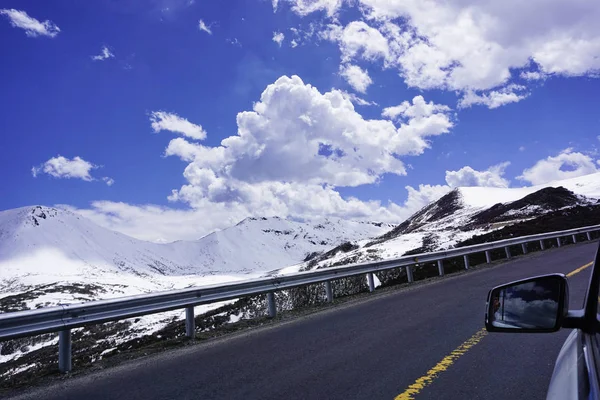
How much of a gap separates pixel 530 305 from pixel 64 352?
679 centimetres

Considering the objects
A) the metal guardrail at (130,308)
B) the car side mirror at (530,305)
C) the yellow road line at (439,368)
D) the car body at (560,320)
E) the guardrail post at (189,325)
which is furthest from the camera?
the guardrail post at (189,325)

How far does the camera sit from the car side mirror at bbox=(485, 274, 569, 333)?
1988 millimetres

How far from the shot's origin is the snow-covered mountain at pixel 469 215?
41.6m

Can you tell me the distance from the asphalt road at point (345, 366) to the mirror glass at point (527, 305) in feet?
7.51

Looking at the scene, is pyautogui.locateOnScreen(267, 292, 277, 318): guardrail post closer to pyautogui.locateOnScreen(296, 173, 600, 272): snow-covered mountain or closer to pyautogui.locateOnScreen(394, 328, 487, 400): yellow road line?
pyautogui.locateOnScreen(394, 328, 487, 400): yellow road line

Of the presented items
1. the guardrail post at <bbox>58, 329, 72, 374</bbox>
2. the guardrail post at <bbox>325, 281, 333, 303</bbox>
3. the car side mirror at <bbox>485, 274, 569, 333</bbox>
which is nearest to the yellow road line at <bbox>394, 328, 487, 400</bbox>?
the car side mirror at <bbox>485, 274, 569, 333</bbox>

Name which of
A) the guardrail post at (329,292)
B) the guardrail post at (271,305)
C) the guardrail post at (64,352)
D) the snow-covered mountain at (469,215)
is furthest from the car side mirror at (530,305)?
the snow-covered mountain at (469,215)

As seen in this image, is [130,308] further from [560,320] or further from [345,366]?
[560,320]

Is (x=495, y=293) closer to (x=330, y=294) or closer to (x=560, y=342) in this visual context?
(x=560, y=342)

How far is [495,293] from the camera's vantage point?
2.45 m

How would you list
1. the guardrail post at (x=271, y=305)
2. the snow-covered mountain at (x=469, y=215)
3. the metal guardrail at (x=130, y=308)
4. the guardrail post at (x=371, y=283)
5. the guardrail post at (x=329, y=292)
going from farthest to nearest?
the snow-covered mountain at (x=469, y=215), the guardrail post at (x=371, y=283), the guardrail post at (x=329, y=292), the guardrail post at (x=271, y=305), the metal guardrail at (x=130, y=308)

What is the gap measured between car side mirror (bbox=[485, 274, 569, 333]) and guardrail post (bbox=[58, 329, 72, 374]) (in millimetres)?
6425

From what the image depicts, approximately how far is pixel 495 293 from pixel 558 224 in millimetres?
44080

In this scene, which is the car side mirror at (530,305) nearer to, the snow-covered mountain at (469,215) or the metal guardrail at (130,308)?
the metal guardrail at (130,308)
